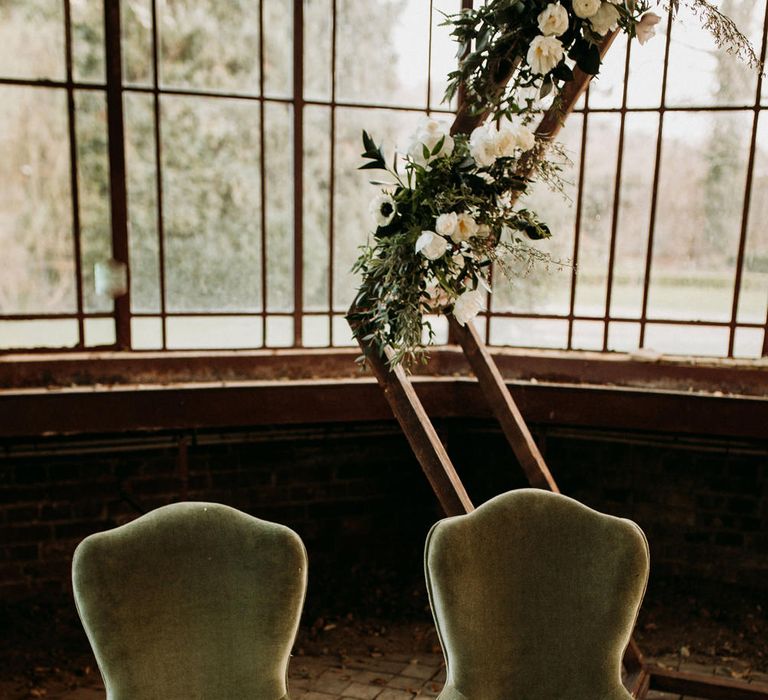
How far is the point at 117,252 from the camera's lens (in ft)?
11.5

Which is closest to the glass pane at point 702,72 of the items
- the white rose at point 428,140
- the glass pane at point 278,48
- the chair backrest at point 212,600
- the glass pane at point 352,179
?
the glass pane at point 352,179

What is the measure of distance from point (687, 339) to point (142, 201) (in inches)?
106

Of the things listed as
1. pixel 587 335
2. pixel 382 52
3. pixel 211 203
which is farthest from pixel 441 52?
pixel 587 335

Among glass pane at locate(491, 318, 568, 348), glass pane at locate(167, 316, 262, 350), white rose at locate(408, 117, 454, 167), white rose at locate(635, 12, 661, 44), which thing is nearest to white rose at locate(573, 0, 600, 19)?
white rose at locate(635, 12, 661, 44)

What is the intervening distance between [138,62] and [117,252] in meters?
0.85

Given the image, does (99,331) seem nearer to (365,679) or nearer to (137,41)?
(137,41)

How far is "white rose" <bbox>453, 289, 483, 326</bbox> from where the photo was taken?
231 centimetres

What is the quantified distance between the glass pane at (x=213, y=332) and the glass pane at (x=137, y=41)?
1107mm

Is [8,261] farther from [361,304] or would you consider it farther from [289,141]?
[361,304]

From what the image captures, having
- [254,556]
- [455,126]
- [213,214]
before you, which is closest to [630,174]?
[455,126]

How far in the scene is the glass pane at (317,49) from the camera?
11.8 ft

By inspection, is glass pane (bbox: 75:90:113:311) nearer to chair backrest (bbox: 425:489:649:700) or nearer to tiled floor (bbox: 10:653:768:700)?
tiled floor (bbox: 10:653:768:700)

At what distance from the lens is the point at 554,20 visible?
2.18 m

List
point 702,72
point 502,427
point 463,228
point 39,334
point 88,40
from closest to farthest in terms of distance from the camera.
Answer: point 463,228
point 502,427
point 88,40
point 39,334
point 702,72
